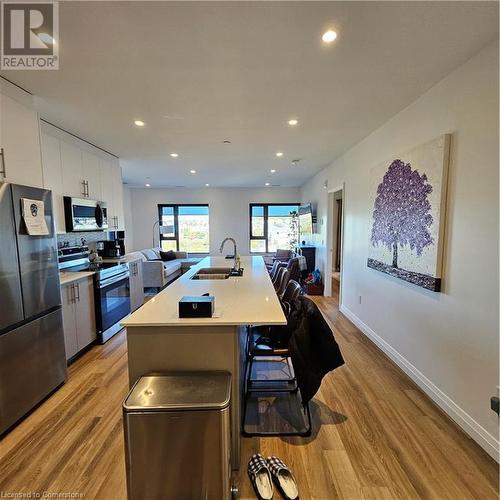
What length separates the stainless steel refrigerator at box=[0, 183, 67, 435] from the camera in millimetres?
1903

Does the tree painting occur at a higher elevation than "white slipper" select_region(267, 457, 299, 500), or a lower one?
higher

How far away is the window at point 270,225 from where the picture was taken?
27.5 ft

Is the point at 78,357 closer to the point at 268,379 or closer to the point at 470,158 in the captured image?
the point at 268,379

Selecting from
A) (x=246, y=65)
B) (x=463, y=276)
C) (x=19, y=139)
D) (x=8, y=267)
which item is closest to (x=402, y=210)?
(x=463, y=276)

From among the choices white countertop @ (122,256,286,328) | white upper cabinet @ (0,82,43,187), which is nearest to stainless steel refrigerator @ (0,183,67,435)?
white upper cabinet @ (0,82,43,187)

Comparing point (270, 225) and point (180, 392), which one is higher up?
point (270, 225)

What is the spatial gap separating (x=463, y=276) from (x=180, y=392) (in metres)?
2.06

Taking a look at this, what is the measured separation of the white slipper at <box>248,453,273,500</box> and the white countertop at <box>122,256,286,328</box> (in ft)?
2.75

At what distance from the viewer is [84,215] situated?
11.6 ft

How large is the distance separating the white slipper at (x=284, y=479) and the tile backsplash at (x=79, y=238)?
11.7 feet

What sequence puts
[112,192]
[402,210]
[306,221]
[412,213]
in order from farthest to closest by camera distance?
1. [306,221]
2. [112,192]
3. [402,210]
4. [412,213]

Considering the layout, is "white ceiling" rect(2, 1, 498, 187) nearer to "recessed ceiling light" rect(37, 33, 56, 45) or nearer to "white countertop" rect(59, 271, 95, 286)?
"recessed ceiling light" rect(37, 33, 56, 45)

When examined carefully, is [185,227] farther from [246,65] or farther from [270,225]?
[246,65]

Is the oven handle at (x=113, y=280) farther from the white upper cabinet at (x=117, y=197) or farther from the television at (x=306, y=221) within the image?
the television at (x=306, y=221)
